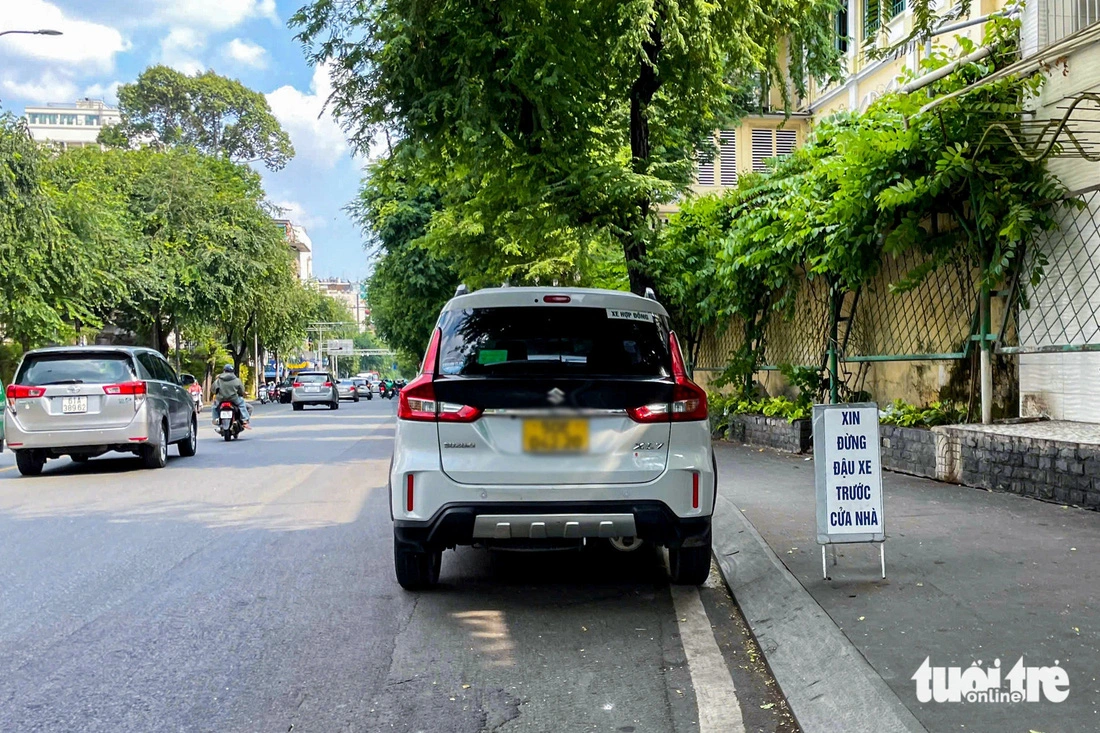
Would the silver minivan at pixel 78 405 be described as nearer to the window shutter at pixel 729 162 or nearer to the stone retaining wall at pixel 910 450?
the stone retaining wall at pixel 910 450

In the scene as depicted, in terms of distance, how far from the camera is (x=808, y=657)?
184 inches

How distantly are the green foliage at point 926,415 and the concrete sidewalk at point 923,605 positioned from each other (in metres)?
2.06

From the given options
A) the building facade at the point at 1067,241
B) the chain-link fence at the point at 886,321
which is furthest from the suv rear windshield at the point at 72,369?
the building facade at the point at 1067,241

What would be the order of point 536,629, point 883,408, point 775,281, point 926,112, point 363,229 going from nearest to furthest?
point 536,629
point 926,112
point 883,408
point 775,281
point 363,229

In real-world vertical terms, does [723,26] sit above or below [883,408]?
above

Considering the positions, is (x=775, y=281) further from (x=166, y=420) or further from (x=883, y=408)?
(x=166, y=420)

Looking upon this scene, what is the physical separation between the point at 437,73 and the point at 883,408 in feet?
22.3

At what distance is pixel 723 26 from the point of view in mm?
12656

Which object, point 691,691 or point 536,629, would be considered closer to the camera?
point 691,691

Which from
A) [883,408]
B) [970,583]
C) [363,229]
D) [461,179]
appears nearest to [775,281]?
[883,408]

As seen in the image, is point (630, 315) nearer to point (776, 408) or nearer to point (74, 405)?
point (776, 408)

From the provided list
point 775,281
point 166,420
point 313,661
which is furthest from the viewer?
point 166,420

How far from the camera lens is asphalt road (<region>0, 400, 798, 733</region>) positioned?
4.23m

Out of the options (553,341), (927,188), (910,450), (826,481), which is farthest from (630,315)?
(910,450)
